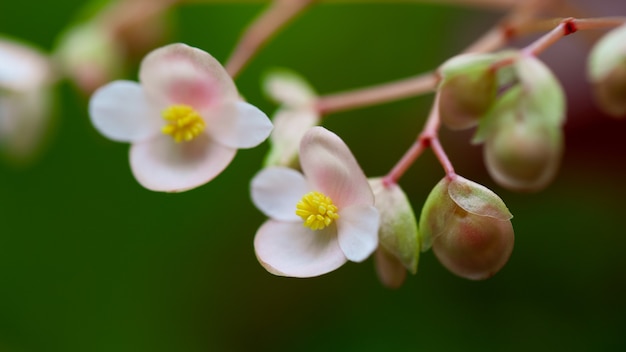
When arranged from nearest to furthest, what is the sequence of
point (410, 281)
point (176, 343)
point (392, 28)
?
point (410, 281) < point (176, 343) < point (392, 28)

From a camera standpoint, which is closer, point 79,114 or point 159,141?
point 159,141

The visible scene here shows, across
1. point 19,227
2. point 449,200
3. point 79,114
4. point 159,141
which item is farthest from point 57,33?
point 449,200

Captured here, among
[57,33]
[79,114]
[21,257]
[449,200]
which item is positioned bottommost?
[449,200]

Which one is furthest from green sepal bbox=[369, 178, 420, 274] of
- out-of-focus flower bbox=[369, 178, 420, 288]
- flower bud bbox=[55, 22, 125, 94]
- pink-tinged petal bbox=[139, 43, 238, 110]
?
flower bud bbox=[55, 22, 125, 94]

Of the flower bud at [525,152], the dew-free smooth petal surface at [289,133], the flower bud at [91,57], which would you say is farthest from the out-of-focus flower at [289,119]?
the flower bud at [91,57]

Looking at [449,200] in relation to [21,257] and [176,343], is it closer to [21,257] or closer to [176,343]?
[176,343]

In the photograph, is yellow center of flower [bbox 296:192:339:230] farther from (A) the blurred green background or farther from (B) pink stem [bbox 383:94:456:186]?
(A) the blurred green background

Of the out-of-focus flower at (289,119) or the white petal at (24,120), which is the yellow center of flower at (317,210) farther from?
the white petal at (24,120)

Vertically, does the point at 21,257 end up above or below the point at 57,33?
below
